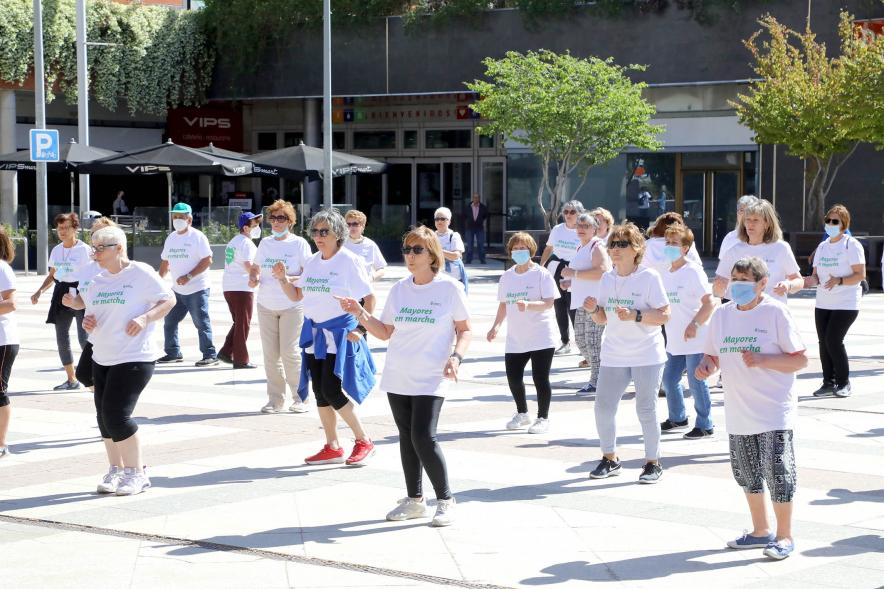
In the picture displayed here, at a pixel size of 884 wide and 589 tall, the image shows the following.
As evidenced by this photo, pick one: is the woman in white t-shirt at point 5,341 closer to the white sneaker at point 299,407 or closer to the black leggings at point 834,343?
the white sneaker at point 299,407

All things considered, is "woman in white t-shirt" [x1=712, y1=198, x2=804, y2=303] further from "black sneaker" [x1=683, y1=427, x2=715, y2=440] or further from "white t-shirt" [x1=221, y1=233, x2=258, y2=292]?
"white t-shirt" [x1=221, y1=233, x2=258, y2=292]

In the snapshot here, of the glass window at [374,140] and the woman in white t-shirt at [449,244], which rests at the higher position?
the glass window at [374,140]

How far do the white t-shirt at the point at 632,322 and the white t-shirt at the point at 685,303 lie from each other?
4.59 feet

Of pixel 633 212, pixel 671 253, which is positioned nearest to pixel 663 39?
pixel 633 212

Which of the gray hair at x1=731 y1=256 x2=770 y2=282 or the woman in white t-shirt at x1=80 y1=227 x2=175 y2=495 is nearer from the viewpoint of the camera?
the gray hair at x1=731 y1=256 x2=770 y2=282

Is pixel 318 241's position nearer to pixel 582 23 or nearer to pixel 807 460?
pixel 807 460

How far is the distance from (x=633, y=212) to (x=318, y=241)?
26.4m

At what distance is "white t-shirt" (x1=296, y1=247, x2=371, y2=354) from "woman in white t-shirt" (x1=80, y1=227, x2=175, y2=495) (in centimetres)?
116

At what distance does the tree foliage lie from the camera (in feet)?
111

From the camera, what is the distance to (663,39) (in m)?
32.0

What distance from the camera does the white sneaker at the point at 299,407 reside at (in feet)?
37.6

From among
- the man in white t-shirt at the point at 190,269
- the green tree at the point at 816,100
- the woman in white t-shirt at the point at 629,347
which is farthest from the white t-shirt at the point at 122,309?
the green tree at the point at 816,100

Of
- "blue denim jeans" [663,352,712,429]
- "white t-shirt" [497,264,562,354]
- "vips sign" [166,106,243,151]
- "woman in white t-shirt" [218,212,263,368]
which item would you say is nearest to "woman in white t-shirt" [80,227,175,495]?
"white t-shirt" [497,264,562,354]

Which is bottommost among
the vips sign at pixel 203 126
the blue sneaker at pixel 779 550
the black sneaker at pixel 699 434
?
the black sneaker at pixel 699 434
